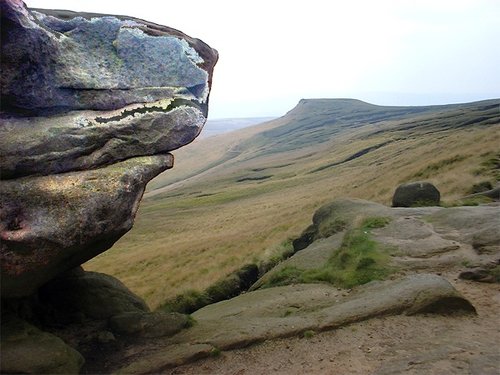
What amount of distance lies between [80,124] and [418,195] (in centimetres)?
2643

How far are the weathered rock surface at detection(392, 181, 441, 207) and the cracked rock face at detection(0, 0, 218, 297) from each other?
20813 mm

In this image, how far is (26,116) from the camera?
1437cm

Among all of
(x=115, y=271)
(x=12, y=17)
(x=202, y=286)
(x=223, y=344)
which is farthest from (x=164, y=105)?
(x=115, y=271)

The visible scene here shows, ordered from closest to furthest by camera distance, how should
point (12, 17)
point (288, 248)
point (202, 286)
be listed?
point (12, 17) < point (202, 286) < point (288, 248)

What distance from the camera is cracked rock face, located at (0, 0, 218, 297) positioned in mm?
12570

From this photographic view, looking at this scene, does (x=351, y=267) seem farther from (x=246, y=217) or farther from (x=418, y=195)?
(x=246, y=217)

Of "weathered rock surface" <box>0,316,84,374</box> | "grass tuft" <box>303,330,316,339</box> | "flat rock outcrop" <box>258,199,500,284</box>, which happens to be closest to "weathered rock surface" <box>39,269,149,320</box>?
"weathered rock surface" <box>0,316,84,374</box>

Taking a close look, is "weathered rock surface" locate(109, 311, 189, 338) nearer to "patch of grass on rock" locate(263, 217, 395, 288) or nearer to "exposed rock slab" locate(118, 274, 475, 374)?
"exposed rock slab" locate(118, 274, 475, 374)

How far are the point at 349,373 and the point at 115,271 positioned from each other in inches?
1649

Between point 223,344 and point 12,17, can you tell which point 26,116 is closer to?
point 12,17

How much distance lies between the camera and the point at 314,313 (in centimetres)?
1673

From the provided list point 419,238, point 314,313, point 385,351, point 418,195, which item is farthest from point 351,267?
point 418,195

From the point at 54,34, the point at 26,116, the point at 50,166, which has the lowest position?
the point at 50,166

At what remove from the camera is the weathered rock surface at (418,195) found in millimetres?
32406
